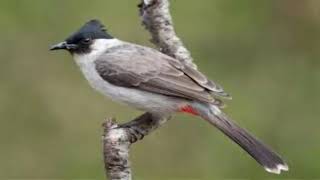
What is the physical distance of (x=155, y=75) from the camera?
4504 mm

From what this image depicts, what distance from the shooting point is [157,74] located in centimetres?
450

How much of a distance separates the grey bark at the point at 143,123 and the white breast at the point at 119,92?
1.7 inches

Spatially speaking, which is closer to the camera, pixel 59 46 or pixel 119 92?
pixel 59 46

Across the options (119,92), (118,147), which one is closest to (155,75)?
(119,92)

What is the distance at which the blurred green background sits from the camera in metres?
6.08

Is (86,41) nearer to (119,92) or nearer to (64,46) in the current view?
(64,46)

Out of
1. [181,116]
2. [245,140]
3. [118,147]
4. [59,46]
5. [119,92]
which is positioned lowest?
[118,147]

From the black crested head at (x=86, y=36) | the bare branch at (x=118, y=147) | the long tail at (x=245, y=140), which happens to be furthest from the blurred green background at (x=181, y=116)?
the bare branch at (x=118, y=147)

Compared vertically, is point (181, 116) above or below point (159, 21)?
above

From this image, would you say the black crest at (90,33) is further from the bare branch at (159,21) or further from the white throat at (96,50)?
the bare branch at (159,21)

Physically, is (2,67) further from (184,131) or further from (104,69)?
(104,69)

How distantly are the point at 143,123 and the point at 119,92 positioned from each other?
0.68 feet

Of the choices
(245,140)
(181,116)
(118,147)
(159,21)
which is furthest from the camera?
(181,116)

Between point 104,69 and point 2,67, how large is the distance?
6.83ft
